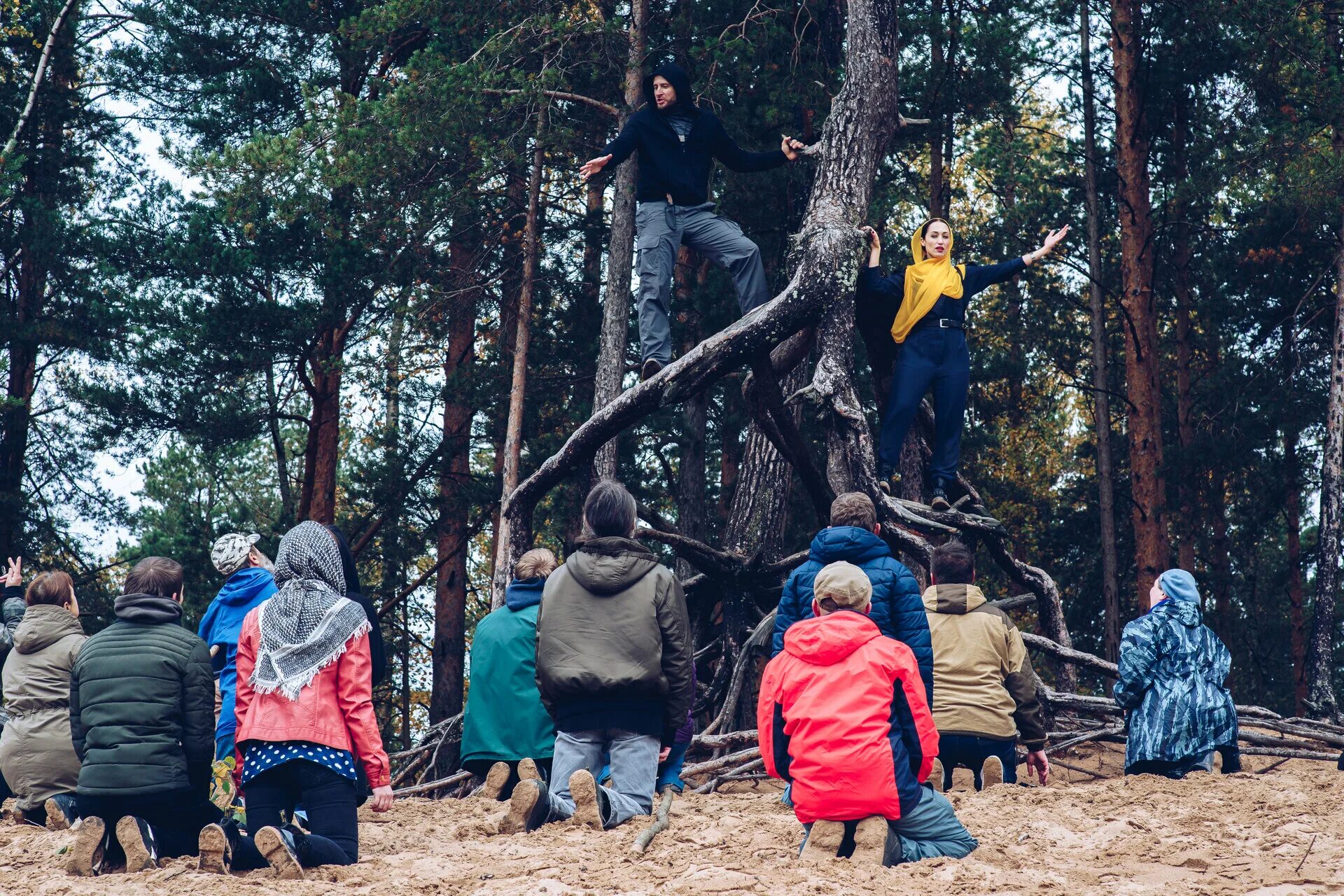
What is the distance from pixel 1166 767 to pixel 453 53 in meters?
10.3

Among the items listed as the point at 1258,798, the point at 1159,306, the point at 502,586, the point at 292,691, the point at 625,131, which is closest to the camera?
the point at 292,691

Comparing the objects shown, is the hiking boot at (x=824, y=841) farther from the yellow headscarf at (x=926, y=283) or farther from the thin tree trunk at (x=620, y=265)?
the thin tree trunk at (x=620, y=265)

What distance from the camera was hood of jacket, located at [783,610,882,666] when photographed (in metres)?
4.87

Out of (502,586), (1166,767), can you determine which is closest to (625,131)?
(502,586)

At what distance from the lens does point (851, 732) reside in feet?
15.9

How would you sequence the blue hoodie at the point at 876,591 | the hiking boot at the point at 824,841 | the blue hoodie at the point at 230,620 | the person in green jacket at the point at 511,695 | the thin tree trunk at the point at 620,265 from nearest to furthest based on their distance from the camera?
1. the hiking boot at the point at 824,841
2. the blue hoodie at the point at 876,591
3. the blue hoodie at the point at 230,620
4. the person in green jacket at the point at 511,695
5. the thin tree trunk at the point at 620,265

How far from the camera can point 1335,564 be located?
1390 centimetres

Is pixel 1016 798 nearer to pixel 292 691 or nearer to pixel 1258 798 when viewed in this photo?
pixel 1258 798

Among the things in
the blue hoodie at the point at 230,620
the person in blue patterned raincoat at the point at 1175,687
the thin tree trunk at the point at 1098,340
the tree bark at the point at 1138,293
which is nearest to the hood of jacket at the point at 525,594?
the blue hoodie at the point at 230,620

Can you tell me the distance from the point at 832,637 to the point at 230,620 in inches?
122

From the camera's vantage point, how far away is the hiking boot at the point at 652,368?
29.3ft

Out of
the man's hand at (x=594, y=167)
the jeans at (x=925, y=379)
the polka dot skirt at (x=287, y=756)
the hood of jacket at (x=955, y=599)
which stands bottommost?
the polka dot skirt at (x=287, y=756)

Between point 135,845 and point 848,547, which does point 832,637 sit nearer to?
point 848,547

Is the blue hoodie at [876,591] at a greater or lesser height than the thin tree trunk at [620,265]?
lesser
